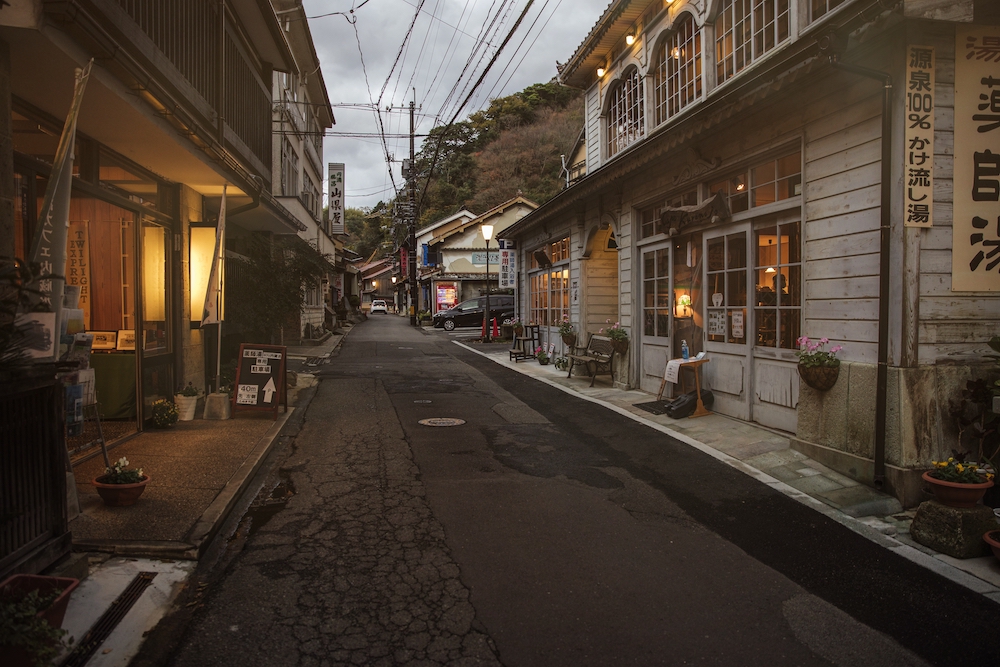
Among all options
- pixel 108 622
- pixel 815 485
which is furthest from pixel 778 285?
pixel 108 622

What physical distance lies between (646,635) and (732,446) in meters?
Answer: 4.45

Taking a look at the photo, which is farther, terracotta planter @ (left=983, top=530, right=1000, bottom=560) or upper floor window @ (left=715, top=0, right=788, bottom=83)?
upper floor window @ (left=715, top=0, right=788, bottom=83)

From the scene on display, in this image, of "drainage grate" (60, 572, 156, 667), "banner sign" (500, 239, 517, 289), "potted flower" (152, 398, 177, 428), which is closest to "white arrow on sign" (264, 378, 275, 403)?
"potted flower" (152, 398, 177, 428)

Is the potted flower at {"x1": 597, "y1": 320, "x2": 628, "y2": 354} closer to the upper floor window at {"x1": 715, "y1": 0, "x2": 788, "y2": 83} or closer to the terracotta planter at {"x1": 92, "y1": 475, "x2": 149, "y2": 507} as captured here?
the upper floor window at {"x1": 715, "y1": 0, "x2": 788, "y2": 83}

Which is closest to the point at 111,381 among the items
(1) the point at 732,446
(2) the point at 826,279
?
(1) the point at 732,446

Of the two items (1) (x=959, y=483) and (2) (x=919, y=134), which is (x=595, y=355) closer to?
(2) (x=919, y=134)

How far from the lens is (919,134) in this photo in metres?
5.27

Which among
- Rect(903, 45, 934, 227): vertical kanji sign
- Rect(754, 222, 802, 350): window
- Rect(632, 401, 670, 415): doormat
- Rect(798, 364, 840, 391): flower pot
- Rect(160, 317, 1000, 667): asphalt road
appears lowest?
Rect(160, 317, 1000, 667): asphalt road

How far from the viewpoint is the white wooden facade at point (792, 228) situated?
533 cm

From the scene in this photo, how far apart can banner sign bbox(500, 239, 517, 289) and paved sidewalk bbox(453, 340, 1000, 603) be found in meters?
11.4

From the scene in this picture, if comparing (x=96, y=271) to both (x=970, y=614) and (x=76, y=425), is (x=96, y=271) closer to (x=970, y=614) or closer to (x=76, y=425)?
(x=76, y=425)

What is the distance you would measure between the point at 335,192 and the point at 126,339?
20692mm

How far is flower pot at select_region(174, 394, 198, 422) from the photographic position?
8369 mm

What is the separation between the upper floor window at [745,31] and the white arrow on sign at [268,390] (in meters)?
8.56
